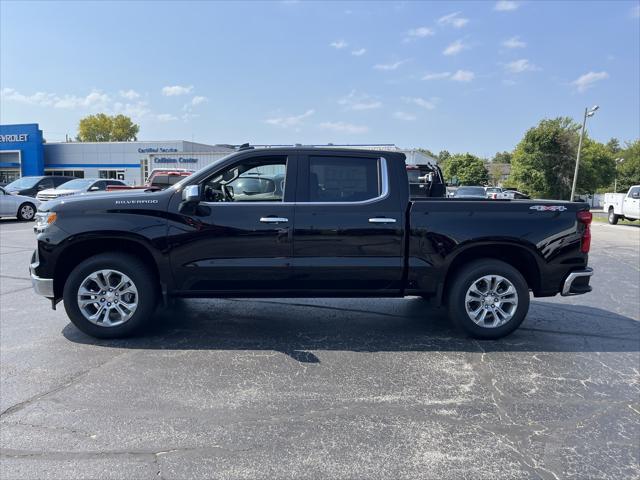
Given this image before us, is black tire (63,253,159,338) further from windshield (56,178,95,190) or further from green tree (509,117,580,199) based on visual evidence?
green tree (509,117,580,199)

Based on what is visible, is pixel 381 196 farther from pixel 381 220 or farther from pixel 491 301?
pixel 491 301

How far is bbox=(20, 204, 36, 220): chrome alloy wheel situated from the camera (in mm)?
18656

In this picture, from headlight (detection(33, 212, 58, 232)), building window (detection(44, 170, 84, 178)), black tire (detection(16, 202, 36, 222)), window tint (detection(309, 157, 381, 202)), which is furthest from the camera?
building window (detection(44, 170, 84, 178))

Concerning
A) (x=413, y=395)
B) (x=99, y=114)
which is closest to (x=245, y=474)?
(x=413, y=395)

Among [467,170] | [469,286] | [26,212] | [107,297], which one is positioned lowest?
[26,212]

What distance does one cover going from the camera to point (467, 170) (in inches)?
3361

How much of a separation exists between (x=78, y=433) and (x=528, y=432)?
300 cm

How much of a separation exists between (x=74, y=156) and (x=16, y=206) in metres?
35.3

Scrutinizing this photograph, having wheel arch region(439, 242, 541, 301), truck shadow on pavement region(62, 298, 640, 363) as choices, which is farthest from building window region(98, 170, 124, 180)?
wheel arch region(439, 242, 541, 301)

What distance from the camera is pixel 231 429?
3.15 meters

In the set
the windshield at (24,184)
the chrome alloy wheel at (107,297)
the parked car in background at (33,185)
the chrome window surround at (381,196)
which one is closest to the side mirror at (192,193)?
the chrome window surround at (381,196)

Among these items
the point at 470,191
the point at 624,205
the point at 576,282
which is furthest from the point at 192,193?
the point at 470,191

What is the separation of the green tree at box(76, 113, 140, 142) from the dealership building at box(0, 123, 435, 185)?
49.0m

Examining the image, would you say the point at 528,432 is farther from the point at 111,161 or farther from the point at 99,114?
the point at 99,114
